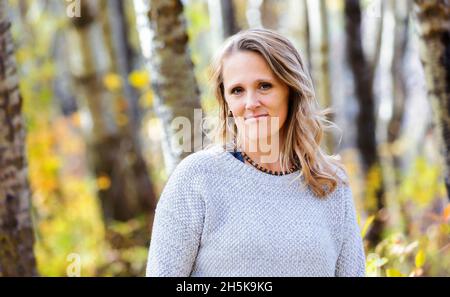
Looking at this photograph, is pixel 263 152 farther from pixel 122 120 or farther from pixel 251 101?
pixel 122 120

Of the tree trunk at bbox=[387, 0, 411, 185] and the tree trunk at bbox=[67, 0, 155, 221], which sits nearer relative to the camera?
the tree trunk at bbox=[67, 0, 155, 221]

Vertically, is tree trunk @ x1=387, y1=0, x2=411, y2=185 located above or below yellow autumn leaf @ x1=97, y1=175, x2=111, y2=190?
above

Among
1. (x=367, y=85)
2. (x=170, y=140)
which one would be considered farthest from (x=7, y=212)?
(x=367, y=85)

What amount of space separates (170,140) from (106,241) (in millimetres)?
4622

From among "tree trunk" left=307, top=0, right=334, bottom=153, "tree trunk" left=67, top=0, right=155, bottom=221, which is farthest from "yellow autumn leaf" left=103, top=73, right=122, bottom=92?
"tree trunk" left=307, top=0, right=334, bottom=153

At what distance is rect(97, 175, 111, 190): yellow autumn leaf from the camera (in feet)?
31.7

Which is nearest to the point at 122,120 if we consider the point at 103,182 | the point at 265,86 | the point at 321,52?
the point at 103,182

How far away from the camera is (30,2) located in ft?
54.3

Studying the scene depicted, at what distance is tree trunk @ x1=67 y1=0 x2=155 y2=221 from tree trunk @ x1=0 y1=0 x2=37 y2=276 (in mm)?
4796

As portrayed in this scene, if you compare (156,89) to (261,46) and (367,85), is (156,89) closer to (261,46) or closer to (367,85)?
(261,46)

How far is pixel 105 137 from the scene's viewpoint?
9.59 m

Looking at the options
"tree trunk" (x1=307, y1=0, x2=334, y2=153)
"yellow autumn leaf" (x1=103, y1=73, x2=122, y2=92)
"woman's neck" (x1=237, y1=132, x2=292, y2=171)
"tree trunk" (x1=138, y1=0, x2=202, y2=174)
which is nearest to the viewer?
"woman's neck" (x1=237, y1=132, x2=292, y2=171)

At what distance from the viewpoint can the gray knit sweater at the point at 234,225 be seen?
2.79 meters

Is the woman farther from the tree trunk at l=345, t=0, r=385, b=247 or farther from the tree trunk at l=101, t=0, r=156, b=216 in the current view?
the tree trunk at l=101, t=0, r=156, b=216
